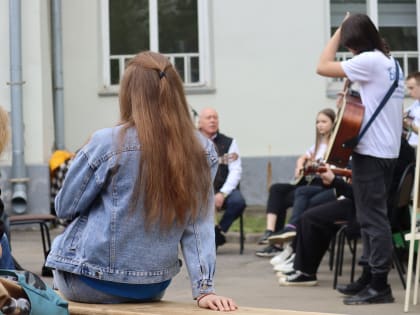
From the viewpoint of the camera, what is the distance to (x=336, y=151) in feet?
23.8

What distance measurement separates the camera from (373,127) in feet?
23.4

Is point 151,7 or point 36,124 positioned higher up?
point 151,7

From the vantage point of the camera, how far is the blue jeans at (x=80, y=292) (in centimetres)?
449

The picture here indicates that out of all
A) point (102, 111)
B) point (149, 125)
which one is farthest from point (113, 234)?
point (102, 111)

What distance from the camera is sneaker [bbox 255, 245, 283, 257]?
10844 mm

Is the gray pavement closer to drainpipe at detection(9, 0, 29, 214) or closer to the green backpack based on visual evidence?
drainpipe at detection(9, 0, 29, 214)

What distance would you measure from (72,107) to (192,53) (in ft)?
5.85

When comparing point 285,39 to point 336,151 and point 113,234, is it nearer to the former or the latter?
point 336,151

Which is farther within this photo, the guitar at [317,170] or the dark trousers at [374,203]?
the guitar at [317,170]

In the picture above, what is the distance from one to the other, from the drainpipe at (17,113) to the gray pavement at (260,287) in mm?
1715

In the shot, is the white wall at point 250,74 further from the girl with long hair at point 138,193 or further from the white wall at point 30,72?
the girl with long hair at point 138,193

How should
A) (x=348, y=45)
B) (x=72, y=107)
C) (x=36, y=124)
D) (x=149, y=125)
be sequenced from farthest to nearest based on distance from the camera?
1. (x=72, y=107)
2. (x=36, y=124)
3. (x=348, y=45)
4. (x=149, y=125)

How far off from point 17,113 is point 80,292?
918cm

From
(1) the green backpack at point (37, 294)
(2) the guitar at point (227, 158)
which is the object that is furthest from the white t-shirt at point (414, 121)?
(1) the green backpack at point (37, 294)
